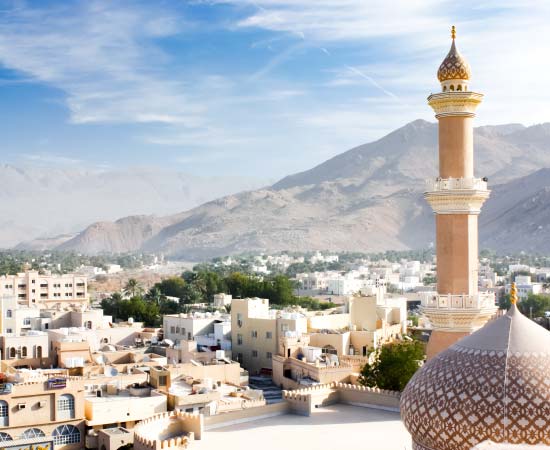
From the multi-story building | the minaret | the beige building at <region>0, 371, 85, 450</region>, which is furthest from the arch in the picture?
the multi-story building

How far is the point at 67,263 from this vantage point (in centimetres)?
11019

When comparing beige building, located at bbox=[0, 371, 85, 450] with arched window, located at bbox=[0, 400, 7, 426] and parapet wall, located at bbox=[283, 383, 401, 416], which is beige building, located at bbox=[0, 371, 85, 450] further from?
parapet wall, located at bbox=[283, 383, 401, 416]

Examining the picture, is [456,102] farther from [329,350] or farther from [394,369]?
[329,350]

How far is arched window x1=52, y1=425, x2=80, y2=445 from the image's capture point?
56.2ft

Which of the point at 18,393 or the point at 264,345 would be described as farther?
the point at 264,345

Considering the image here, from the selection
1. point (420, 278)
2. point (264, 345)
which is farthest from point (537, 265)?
point (264, 345)

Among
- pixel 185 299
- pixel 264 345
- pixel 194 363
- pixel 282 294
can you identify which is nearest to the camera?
pixel 194 363

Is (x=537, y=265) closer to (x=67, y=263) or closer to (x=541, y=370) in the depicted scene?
(x=67, y=263)

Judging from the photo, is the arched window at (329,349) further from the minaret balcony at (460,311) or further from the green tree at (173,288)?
the green tree at (173,288)

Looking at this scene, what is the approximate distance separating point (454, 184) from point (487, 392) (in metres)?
6.01

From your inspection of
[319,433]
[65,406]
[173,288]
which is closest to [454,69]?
[319,433]

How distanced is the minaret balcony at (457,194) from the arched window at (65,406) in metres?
8.93

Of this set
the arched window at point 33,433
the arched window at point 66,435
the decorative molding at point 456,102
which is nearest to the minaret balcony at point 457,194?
the decorative molding at point 456,102

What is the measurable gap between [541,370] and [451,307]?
5.04m
